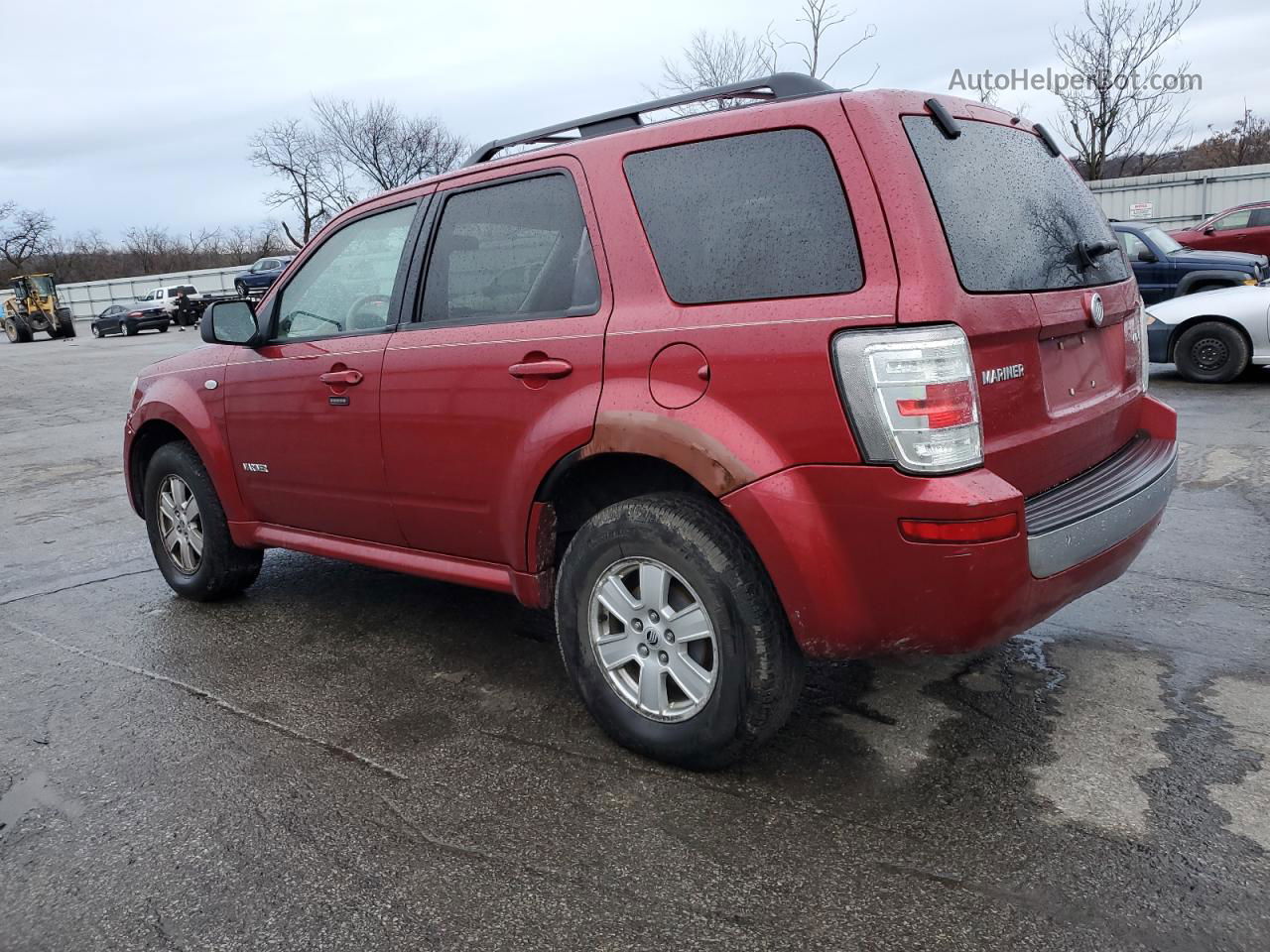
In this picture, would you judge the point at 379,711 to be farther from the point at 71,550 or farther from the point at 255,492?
the point at 71,550

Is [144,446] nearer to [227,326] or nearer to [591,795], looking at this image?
[227,326]

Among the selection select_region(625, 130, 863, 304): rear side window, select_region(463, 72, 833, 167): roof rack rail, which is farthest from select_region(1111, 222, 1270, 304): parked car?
select_region(625, 130, 863, 304): rear side window

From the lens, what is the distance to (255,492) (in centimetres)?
466

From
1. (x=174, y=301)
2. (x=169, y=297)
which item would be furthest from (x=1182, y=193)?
(x=169, y=297)

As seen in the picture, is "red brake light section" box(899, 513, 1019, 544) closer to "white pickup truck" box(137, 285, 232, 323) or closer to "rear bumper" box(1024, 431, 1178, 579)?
"rear bumper" box(1024, 431, 1178, 579)

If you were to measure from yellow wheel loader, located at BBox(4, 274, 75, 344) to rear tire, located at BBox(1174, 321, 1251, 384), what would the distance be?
124 feet

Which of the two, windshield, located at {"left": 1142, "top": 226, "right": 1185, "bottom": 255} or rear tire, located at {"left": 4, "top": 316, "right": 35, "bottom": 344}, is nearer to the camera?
windshield, located at {"left": 1142, "top": 226, "right": 1185, "bottom": 255}

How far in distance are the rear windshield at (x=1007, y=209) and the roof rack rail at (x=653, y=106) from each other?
41 cm

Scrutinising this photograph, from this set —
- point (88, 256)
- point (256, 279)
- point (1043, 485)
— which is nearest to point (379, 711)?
point (1043, 485)

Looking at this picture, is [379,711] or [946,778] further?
[379,711]

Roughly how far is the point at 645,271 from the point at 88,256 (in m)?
75.6

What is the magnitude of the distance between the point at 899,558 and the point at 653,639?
2.70 feet

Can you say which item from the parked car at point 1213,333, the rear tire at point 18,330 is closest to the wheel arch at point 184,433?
the parked car at point 1213,333

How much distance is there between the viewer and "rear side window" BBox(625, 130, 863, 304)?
2.78 metres
